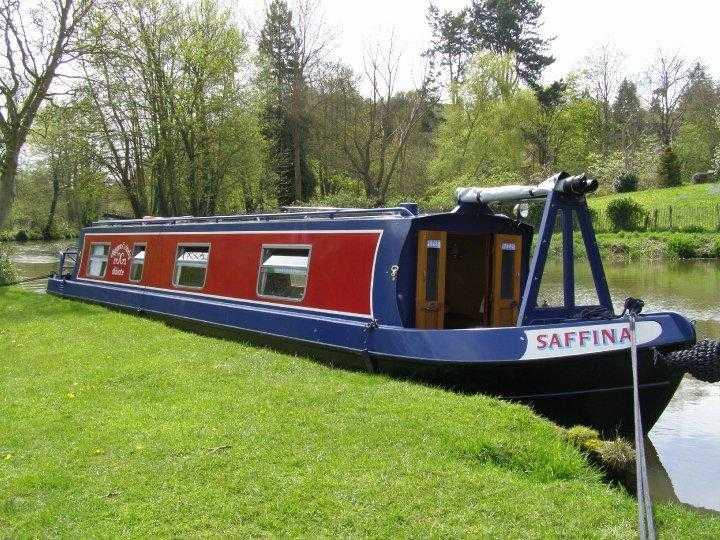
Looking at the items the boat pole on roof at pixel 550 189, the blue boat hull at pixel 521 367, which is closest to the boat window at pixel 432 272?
the blue boat hull at pixel 521 367

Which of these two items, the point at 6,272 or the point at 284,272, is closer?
the point at 284,272

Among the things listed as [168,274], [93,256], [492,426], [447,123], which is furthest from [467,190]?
[447,123]

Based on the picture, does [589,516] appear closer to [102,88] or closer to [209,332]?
[209,332]

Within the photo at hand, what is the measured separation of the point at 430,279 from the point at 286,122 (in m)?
26.8

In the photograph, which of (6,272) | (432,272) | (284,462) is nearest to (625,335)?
(432,272)

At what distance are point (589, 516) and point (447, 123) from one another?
30.9 meters

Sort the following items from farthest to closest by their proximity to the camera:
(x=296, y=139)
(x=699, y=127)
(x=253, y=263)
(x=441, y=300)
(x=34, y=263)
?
(x=699, y=127), (x=296, y=139), (x=34, y=263), (x=253, y=263), (x=441, y=300)

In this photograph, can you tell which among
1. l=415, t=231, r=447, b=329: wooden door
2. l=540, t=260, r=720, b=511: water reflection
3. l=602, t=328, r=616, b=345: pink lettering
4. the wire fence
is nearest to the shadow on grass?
l=415, t=231, r=447, b=329: wooden door

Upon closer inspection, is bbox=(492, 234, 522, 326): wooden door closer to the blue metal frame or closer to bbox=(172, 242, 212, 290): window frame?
the blue metal frame

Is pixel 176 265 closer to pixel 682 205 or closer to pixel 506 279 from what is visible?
pixel 506 279

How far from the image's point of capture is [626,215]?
101 ft

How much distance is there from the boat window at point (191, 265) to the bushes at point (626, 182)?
34723mm

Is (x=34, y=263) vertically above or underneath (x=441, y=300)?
underneath

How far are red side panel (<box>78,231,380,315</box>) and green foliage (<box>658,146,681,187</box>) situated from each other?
3391cm
